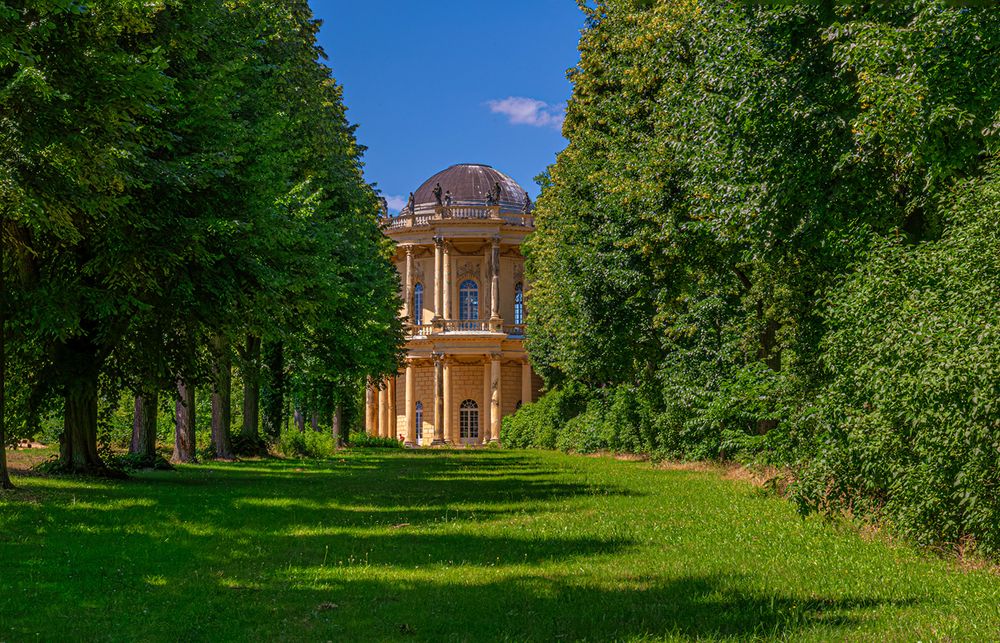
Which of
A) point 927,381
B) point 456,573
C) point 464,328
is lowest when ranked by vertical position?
point 456,573

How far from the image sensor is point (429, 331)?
78750 mm

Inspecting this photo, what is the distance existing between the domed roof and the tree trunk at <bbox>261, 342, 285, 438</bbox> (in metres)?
42.0

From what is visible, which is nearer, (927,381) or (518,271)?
(927,381)

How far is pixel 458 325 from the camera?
7819cm

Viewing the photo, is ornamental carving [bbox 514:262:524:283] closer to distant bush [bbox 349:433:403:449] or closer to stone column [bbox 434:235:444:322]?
stone column [bbox 434:235:444:322]

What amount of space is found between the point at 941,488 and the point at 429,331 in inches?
2734

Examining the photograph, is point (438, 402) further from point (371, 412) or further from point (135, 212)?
point (135, 212)

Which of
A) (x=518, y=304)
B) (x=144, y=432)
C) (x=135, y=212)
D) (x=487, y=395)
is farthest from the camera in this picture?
(x=518, y=304)

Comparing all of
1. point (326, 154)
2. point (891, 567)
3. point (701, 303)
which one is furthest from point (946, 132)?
point (326, 154)

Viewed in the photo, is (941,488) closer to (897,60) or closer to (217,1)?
(897,60)

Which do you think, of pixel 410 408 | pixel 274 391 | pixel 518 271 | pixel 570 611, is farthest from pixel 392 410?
pixel 570 611

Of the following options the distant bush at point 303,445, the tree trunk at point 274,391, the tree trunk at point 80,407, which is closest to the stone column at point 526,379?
the tree trunk at point 274,391

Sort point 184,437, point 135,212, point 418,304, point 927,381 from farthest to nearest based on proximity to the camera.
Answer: point 418,304 → point 184,437 → point 135,212 → point 927,381

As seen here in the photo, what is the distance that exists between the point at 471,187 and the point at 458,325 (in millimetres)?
12472
